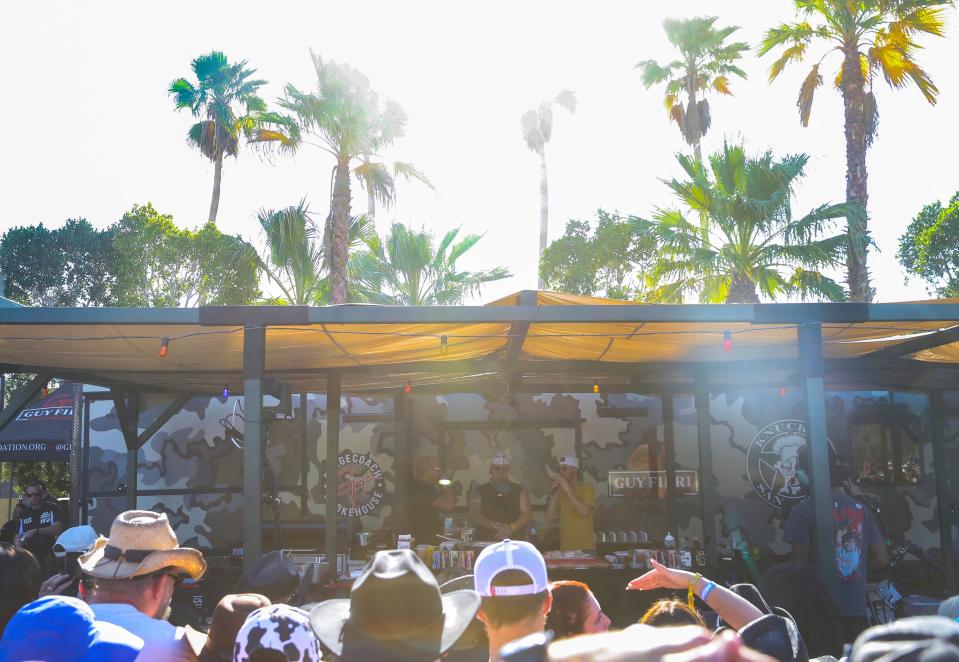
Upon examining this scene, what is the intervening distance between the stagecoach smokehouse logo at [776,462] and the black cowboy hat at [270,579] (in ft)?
30.3

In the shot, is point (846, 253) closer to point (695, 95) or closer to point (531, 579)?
point (695, 95)

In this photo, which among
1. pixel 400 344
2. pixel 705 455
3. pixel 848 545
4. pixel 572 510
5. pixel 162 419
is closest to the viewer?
pixel 848 545

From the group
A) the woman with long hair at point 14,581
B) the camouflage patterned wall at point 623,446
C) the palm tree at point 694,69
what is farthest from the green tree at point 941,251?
the woman with long hair at point 14,581

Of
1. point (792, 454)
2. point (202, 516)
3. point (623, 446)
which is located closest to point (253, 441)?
point (623, 446)

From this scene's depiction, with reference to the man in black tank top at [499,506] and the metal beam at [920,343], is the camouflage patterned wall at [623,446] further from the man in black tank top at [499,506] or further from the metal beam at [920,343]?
the metal beam at [920,343]

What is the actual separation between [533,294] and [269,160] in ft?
48.6

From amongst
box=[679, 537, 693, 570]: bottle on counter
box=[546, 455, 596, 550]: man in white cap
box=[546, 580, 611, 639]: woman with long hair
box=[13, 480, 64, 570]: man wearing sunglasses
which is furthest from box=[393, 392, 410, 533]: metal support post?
box=[546, 580, 611, 639]: woman with long hair

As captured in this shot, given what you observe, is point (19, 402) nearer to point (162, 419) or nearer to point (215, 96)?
point (162, 419)

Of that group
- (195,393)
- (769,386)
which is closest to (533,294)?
(769,386)

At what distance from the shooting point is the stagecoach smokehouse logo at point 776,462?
483 inches

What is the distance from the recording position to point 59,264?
30078 millimetres

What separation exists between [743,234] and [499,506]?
8181 millimetres

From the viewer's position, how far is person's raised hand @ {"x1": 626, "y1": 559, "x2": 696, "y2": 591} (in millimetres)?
3508

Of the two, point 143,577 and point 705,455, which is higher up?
point 705,455
